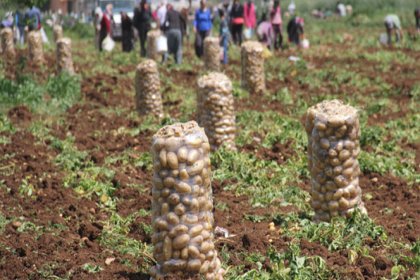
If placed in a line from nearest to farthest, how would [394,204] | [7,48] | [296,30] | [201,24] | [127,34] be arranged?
[394,204] → [7,48] → [201,24] → [127,34] → [296,30]

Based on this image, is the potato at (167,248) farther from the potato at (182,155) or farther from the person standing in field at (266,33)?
the person standing in field at (266,33)

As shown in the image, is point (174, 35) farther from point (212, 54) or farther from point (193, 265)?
point (193, 265)

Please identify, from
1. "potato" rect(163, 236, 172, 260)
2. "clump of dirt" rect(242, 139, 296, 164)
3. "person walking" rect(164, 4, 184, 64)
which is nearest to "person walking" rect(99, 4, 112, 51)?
"person walking" rect(164, 4, 184, 64)

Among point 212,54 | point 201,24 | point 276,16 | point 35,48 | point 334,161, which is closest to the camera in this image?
point 334,161

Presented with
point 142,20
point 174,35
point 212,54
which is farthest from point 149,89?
point 142,20

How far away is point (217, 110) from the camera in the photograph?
1191 cm

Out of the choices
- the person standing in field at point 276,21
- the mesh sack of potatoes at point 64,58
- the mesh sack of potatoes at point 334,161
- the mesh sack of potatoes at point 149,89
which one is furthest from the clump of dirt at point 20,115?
the person standing in field at point 276,21

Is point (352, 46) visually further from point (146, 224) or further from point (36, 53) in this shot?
A: point (146, 224)

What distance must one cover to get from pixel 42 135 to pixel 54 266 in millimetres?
6366

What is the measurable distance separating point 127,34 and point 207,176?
2102cm

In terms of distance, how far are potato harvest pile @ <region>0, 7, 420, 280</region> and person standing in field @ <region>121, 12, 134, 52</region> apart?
6959mm

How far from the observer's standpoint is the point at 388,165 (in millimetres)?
11258

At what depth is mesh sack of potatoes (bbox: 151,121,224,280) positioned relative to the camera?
20.9 ft

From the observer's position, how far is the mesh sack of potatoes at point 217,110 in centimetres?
1187
